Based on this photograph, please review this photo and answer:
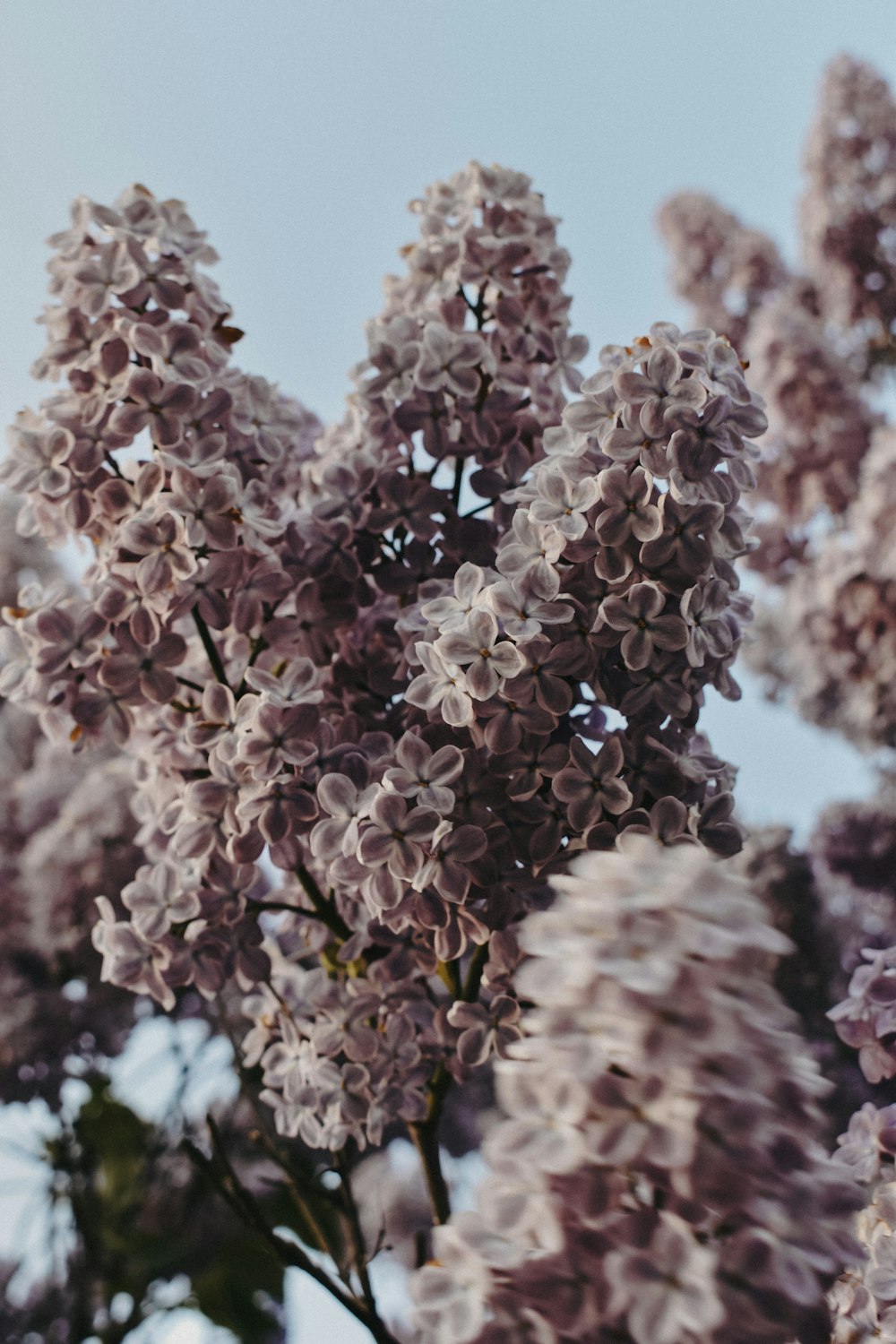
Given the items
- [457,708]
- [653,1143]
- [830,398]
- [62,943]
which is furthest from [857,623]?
[653,1143]

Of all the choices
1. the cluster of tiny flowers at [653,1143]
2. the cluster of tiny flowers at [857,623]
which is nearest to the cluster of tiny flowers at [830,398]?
the cluster of tiny flowers at [857,623]

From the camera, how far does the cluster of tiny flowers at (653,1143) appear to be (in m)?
0.31

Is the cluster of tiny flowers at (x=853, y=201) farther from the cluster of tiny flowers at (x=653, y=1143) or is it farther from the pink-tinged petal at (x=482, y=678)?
the cluster of tiny flowers at (x=653, y=1143)

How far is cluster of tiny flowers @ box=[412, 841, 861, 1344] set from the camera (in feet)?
1.02

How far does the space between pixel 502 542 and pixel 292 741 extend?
15cm

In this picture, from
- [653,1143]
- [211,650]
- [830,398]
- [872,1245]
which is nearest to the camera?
[653,1143]

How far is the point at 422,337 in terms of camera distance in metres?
0.69

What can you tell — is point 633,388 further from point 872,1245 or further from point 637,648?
point 872,1245

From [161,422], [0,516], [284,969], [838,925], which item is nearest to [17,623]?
[161,422]

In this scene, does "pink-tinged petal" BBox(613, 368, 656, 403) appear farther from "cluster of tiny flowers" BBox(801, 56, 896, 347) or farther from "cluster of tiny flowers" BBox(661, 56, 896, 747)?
"cluster of tiny flowers" BBox(801, 56, 896, 347)

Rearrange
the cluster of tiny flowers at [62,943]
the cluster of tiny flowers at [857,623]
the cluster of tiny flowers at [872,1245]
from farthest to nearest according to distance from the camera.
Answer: the cluster of tiny flowers at [857,623], the cluster of tiny flowers at [62,943], the cluster of tiny flowers at [872,1245]

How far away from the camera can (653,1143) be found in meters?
0.31

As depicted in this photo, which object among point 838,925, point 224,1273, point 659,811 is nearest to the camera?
point 659,811

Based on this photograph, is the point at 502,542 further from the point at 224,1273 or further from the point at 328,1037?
the point at 224,1273
